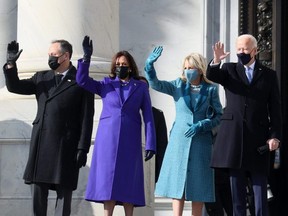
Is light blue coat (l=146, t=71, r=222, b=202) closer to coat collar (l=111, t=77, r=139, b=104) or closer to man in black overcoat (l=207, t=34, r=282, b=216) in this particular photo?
coat collar (l=111, t=77, r=139, b=104)

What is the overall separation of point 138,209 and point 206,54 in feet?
11.4

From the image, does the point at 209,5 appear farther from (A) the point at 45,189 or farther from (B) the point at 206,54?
(A) the point at 45,189

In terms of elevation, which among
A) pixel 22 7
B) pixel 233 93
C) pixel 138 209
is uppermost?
pixel 22 7

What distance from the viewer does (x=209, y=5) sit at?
53.6 ft

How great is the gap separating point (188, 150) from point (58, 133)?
4.25 ft

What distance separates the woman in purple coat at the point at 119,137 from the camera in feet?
37.5

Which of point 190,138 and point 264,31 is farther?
point 264,31

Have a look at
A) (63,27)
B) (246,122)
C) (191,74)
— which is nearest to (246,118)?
(246,122)

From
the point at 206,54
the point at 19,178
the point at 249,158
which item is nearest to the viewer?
the point at 249,158

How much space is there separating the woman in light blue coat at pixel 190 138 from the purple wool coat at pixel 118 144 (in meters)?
0.33

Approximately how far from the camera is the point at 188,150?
11.8 metres

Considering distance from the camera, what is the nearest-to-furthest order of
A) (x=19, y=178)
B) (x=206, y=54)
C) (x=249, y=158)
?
(x=249, y=158) → (x=19, y=178) → (x=206, y=54)

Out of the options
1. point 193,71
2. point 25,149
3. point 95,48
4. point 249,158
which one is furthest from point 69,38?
point 249,158

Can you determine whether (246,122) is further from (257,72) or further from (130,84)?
(130,84)
